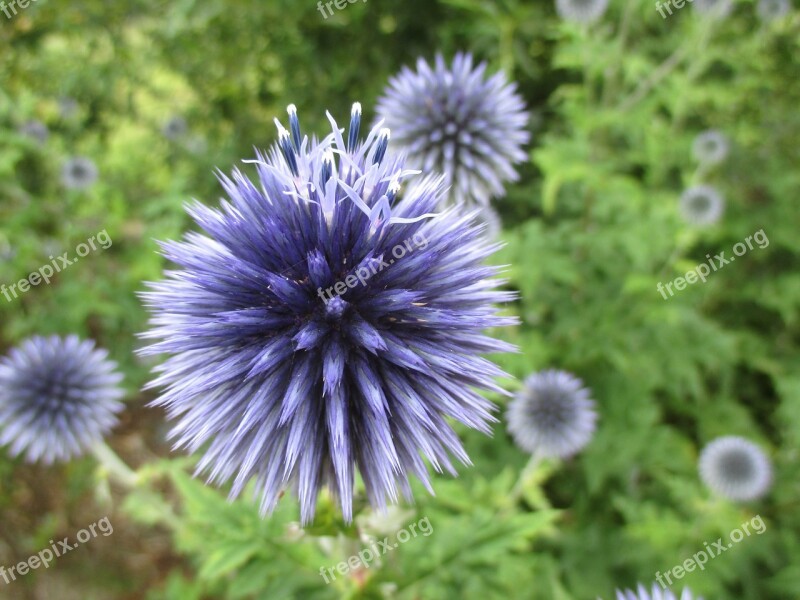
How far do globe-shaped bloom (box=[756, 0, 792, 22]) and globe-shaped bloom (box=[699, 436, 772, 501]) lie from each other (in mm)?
2199

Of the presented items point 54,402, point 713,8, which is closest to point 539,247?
point 713,8

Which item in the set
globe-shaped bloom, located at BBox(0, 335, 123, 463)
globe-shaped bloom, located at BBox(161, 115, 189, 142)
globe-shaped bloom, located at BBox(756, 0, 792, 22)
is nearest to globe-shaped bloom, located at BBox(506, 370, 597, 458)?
globe-shaped bloom, located at BBox(0, 335, 123, 463)

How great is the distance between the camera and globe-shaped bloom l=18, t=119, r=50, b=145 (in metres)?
3.59

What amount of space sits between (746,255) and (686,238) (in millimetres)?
1235

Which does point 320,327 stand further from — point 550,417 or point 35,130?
point 35,130

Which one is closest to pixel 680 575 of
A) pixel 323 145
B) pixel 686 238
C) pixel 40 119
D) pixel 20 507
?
pixel 686 238

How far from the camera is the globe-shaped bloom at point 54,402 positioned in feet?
7.22

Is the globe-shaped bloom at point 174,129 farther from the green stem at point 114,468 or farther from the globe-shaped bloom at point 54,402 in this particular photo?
the green stem at point 114,468

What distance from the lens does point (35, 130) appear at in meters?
3.67

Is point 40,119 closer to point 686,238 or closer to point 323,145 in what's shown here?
point 323,145

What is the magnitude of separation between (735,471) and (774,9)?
2.36 meters

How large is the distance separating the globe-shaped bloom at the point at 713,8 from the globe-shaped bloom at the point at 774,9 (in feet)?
1.45

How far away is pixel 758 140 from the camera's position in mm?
3678

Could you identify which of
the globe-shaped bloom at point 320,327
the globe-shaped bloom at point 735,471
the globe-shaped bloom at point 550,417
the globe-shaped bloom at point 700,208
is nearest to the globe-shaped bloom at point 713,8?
the globe-shaped bloom at point 700,208
